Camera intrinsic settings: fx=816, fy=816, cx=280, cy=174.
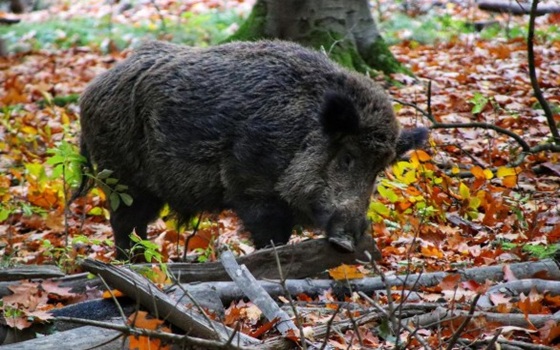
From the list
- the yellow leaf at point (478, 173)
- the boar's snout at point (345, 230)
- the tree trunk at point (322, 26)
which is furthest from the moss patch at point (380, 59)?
the boar's snout at point (345, 230)

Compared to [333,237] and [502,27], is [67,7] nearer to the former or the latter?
[502,27]

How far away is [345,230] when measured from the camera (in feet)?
19.3

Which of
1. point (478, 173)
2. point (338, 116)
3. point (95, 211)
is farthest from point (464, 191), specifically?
point (95, 211)

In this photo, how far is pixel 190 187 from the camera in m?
7.09

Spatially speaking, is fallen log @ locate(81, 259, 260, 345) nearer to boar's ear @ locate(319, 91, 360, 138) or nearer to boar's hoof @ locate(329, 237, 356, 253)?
boar's hoof @ locate(329, 237, 356, 253)

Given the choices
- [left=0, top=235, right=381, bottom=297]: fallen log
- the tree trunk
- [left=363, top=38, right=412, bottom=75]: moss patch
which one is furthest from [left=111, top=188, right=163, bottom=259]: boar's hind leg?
[left=363, top=38, right=412, bottom=75]: moss patch

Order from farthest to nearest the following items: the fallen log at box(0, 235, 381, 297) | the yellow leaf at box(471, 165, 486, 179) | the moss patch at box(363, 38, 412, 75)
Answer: the moss patch at box(363, 38, 412, 75) → the yellow leaf at box(471, 165, 486, 179) → the fallen log at box(0, 235, 381, 297)

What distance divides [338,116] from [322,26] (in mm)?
3984

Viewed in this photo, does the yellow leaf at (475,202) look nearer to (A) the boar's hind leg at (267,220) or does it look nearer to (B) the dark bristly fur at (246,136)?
(B) the dark bristly fur at (246,136)

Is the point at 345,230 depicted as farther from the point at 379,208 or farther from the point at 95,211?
the point at 95,211

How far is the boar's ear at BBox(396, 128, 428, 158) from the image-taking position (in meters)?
6.72

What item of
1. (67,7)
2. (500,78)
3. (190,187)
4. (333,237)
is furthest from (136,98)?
(67,7)

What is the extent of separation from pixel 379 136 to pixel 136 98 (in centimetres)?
223

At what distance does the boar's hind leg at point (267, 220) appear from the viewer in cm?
653
